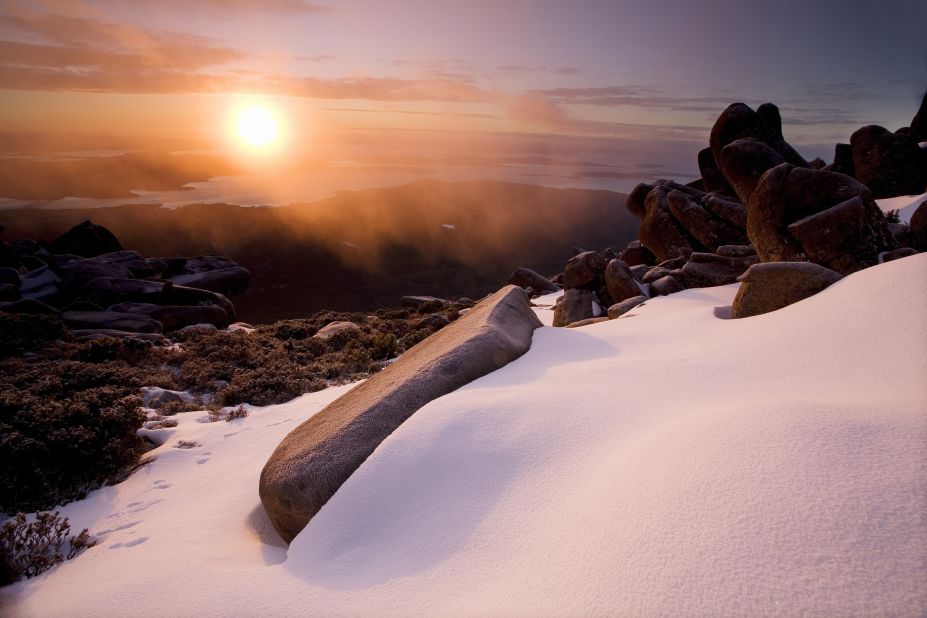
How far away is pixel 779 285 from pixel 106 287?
3346 cm

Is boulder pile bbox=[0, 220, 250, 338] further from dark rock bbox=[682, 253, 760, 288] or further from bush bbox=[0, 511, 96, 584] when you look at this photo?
dark rock bbox=[682, 253, 760, 288]

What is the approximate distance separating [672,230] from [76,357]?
762 inches

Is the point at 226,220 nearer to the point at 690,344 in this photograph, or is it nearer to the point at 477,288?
the point at 477,288

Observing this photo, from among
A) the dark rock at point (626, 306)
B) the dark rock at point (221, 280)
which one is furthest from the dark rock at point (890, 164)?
the dark rock at point (221, 280)

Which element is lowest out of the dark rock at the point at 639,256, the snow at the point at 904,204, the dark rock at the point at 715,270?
the dark rock at the point at 639,256

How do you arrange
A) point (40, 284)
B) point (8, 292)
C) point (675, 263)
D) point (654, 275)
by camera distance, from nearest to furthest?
point (654, 275), point (675, 263), point (8, 292), point (40, 284)

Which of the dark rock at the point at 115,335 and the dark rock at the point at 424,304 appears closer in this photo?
the dark rock at the point at 115,335

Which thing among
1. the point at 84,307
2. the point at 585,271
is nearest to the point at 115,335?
the point at 84,307

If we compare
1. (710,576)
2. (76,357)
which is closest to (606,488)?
(710,576)

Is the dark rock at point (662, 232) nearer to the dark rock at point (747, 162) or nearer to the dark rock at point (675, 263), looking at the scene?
the dark rock at point (675, 263)

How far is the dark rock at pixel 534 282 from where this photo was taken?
24348 mm

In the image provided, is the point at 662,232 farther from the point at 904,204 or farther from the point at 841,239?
the point at 841,239

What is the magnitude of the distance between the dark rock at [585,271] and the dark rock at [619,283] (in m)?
0.71

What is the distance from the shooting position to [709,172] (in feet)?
67.8
